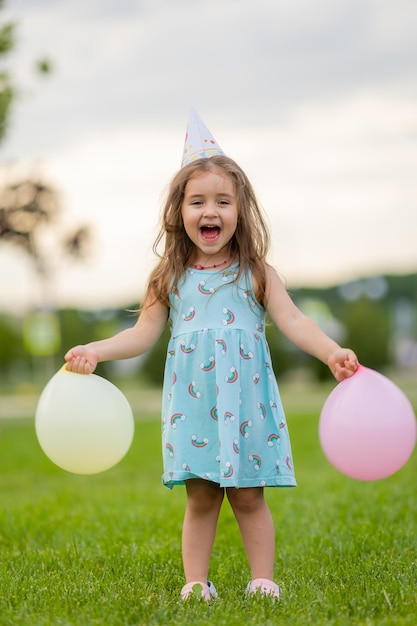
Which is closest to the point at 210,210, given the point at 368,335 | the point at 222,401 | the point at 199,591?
the point at 222,401

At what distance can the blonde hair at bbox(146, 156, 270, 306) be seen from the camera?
3.37m

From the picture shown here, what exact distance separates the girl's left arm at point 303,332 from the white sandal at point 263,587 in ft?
2.54

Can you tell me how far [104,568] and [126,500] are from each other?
246 centimetres

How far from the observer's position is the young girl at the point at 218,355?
124 inches

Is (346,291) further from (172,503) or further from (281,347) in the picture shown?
(172,503)

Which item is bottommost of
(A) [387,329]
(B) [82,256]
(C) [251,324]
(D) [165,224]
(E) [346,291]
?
(C) [251,324]

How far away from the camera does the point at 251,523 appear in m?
3.27

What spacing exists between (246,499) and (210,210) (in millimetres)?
1066

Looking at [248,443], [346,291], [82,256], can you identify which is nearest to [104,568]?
[248,443]

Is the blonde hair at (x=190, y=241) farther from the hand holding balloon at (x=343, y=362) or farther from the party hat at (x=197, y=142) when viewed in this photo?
the hand holding balloon at (x=343, y=362)

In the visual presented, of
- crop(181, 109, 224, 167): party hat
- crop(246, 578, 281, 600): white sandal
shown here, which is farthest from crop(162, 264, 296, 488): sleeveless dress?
crop(181, 109, 224, 167): party hat

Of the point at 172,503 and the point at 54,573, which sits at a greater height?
the point at 172,503

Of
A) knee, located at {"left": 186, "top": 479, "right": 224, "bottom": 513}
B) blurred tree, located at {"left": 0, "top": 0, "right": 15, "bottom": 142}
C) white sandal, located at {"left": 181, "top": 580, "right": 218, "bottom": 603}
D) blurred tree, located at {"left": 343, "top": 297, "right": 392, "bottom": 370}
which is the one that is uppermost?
blurred tree, located at {"left": 343, "top": 297, "right": 392, "bottom": 370}

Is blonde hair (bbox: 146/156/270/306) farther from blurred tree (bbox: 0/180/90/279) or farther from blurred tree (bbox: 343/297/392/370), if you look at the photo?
blurred tree (bbox: 343/297/392/370)
